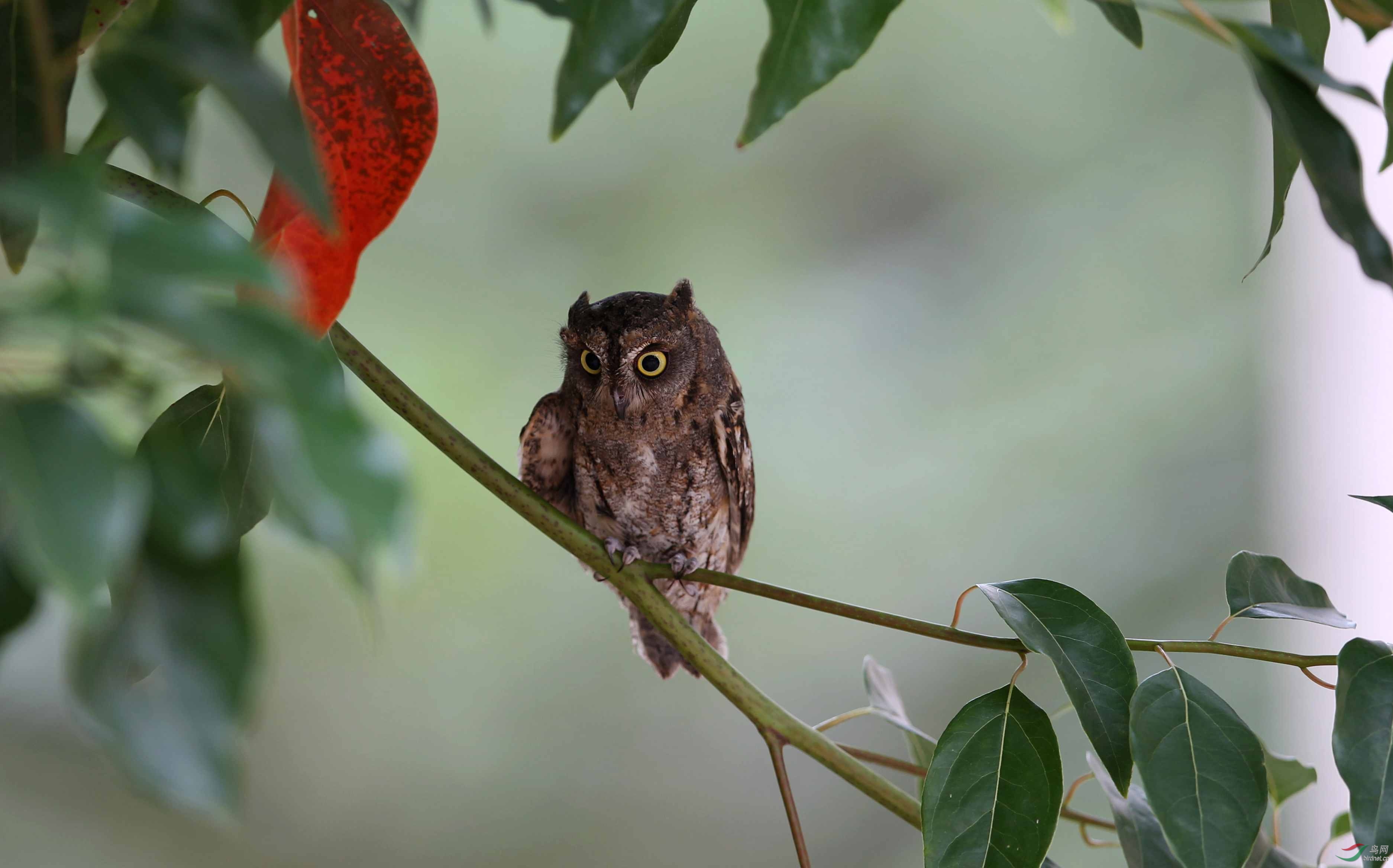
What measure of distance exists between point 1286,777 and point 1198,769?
0.43m

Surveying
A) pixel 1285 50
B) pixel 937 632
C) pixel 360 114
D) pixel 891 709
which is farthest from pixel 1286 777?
pixel 360 114

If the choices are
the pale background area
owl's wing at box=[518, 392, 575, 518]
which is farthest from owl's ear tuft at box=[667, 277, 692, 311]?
the pale background area

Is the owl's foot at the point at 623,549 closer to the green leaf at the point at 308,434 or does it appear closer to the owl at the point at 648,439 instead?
the owl at the point at 648,439

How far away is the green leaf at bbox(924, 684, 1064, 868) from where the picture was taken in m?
0.70

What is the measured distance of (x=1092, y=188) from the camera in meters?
2.97

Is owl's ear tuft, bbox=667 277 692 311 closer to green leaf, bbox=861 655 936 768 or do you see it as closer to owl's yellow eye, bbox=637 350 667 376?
owl's yellow eye, bbox=637 350 667 376

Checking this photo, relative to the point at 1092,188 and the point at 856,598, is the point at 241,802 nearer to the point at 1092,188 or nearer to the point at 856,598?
the point at 856,598

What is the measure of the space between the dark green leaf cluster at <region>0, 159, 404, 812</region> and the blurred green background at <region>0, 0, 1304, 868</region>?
96.0 inches

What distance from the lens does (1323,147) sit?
474 millimetres

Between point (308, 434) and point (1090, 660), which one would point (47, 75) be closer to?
point (308, 434)

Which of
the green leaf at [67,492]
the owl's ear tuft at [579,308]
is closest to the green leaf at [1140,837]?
the green leaf at [67,492]

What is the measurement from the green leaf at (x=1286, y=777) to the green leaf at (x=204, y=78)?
1.03m

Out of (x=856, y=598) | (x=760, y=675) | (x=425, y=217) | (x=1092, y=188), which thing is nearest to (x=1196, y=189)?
(x=1092, y=188)

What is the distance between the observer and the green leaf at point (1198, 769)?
2.04ft
